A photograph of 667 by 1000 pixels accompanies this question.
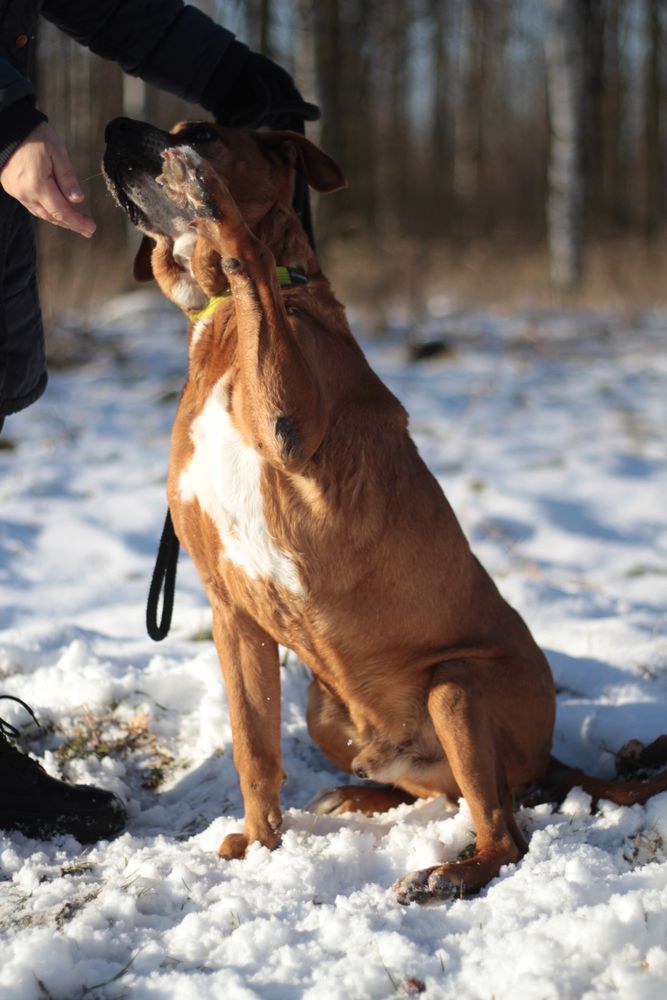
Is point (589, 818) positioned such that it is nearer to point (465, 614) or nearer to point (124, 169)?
point (465, 614)

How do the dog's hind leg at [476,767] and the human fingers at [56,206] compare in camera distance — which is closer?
the human fingers at [56,206]

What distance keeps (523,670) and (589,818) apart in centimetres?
41

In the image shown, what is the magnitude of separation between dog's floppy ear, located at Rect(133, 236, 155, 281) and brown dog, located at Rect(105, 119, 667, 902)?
0.7 inches

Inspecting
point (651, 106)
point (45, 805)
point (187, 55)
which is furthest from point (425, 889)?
point (651, 106)

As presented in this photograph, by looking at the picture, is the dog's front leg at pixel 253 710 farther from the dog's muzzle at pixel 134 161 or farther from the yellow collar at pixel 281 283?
the dog's muzzle at pixel 134 161

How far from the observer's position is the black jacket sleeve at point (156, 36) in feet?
9.06

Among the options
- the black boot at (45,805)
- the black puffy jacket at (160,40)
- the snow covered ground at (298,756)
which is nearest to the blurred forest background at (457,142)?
the snow covered ground at (298,756)

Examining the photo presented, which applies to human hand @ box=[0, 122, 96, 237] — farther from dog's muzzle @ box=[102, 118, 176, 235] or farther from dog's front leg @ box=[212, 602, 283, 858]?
dog's front leg @ box=[212, 602, 283, 858]

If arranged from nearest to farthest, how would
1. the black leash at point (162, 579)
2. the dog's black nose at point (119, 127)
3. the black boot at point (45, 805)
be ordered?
the dog's black nose at point (119, 127) → the black boot at point (45, 805) → the black leash at point (162, 579)

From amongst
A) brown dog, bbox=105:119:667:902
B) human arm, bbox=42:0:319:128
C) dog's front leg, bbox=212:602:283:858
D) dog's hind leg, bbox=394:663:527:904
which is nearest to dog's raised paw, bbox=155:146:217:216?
brown dog, bbox=105:119:667:902

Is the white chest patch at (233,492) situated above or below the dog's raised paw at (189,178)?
below

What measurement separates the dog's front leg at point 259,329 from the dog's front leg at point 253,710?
22.0 inches

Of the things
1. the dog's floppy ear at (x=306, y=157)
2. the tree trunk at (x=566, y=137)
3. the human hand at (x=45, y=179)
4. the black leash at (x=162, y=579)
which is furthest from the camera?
the tree trunk at (x=566, y=137)

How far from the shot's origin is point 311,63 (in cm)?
1044
